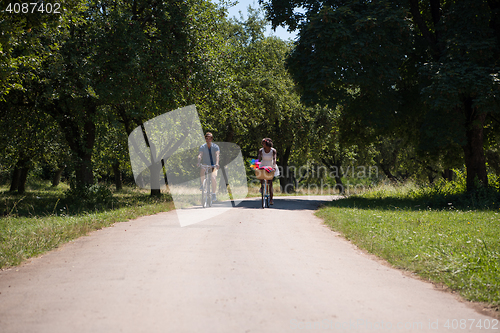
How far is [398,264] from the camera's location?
5719 millimetres

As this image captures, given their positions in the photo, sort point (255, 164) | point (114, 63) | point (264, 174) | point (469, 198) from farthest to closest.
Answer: point (469, 198) < point (114, 63) < point (255, 164) < point (264, 174)

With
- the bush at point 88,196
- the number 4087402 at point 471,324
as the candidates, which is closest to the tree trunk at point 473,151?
the number 4087402 at point 471,324

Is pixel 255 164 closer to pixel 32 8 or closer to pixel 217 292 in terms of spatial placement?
pixel 32 8

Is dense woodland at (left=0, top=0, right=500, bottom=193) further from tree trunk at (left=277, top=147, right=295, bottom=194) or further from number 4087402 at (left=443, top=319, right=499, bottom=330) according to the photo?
tree trunk at (left=277, top=147, right=295, bottom=194)

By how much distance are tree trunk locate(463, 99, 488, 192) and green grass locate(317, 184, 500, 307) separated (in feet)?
18.5

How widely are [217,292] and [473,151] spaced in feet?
49.7

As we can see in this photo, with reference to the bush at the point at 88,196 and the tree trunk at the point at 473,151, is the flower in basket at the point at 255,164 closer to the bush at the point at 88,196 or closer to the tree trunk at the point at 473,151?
the bush at the point at 88,196

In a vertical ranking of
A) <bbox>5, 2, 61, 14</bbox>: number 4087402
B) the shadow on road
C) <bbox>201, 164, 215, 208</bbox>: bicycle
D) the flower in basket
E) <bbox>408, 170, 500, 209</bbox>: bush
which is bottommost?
the shadow on road

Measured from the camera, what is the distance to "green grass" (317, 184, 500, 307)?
4711 mm

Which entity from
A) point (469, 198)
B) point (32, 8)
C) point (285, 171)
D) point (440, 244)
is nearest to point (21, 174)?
point (285, 171)

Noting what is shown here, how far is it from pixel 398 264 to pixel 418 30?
15.7 metres

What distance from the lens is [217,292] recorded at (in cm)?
410

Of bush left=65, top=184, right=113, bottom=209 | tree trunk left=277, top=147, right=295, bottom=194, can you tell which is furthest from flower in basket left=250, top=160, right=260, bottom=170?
tree trunk left=277, top=147, right=295, bottom=194

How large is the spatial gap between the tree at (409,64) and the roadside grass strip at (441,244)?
507 centimetres
